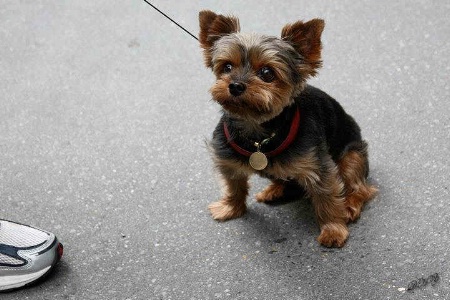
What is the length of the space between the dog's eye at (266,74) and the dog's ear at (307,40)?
0.15 m

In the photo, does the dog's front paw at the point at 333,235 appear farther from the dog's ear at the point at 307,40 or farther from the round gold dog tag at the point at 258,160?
the dog's ear at the point at 307,40

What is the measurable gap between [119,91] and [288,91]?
199cm

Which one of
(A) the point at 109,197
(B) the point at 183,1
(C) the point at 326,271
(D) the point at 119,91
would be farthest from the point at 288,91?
(B) the point at 183,1

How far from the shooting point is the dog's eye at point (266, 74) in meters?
2.73

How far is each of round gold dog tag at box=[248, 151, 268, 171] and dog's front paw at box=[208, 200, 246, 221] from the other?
18.4 inches

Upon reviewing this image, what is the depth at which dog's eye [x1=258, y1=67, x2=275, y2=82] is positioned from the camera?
2729 millimetres

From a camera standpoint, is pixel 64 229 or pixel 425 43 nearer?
pixel 64 229

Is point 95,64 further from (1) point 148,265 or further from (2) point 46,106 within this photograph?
(1) point 148,265

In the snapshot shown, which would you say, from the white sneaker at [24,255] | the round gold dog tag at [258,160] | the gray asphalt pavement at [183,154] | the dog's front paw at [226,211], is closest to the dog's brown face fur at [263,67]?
the round gold dog tag at [258,160]

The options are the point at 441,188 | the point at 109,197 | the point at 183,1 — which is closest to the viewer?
the point at 441,188

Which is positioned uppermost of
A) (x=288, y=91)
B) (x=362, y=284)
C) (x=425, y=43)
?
(x=288, y=91)

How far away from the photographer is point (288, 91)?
2762 millimetres

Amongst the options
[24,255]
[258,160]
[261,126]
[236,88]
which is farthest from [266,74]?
[24,255]

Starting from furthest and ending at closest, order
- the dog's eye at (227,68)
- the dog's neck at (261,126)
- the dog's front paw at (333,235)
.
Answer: the dog's front paw at (333,235) → the dog's neck at (261,126) → the dog's eye at (227,68)
